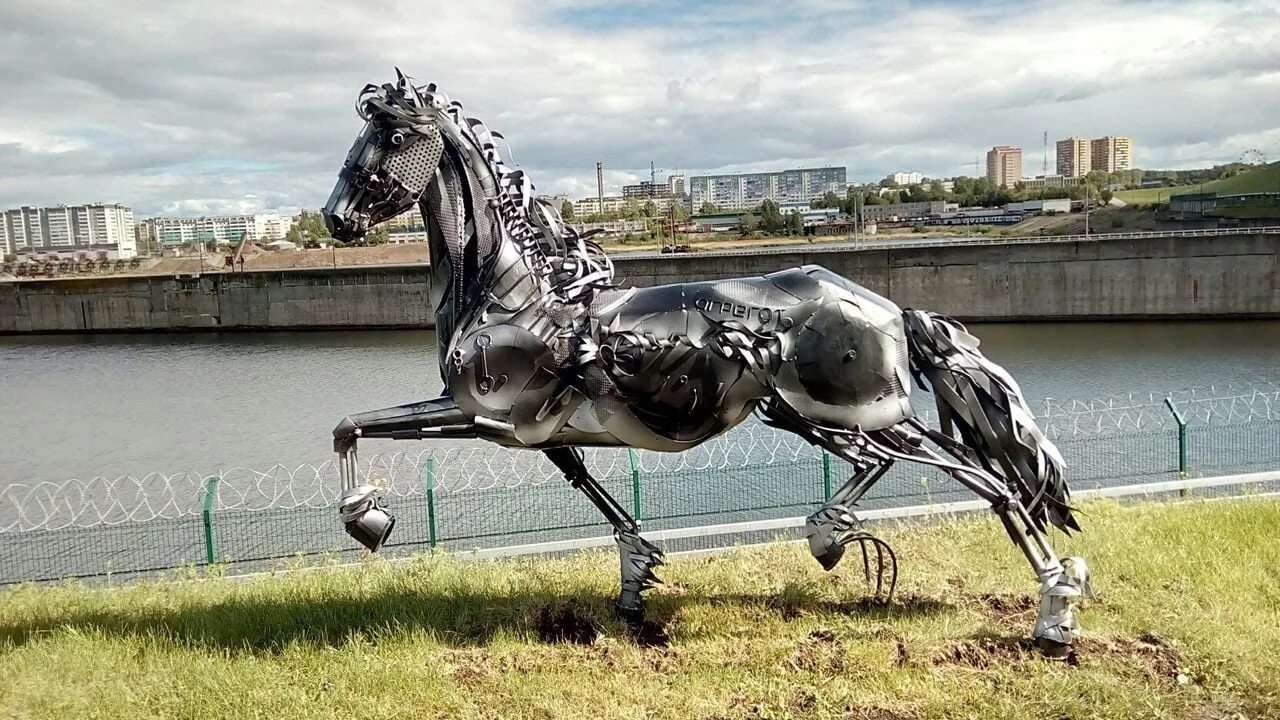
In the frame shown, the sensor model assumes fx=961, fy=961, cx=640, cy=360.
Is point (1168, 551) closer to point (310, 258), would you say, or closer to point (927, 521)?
point (927, 521)

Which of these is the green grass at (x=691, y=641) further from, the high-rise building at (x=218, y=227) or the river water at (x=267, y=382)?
the high-rise building at (x=218, y=227)

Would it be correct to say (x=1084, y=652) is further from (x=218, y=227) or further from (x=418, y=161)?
(x=218, y=227)

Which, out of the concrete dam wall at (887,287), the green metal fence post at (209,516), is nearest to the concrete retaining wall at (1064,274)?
the concrete dam wall at (887,287)

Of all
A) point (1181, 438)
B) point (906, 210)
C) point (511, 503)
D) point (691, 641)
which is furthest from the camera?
point (906, 210)

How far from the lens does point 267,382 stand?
2652 centimetres

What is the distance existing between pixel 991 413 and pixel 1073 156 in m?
174

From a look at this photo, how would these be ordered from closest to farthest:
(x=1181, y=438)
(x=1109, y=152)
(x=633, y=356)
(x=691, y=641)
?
1. (x=633, y=356)
2. (x=691, y=641)
3. (x=1181, y=438)
4. (x=1109, y=152)

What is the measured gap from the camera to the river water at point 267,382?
57.1 feet

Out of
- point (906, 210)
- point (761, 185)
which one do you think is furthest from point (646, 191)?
point (761, 185)

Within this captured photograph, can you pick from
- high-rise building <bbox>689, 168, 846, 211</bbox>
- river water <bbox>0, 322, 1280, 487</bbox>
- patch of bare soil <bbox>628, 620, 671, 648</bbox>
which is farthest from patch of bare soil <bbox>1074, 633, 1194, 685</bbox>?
high-rise building <bbox>689, 168, 846, 211</bbox>

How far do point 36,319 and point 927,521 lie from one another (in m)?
50.5

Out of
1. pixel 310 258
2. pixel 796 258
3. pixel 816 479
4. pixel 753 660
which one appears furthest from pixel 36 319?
pixel 753 660

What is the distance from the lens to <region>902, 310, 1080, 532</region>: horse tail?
5.27m

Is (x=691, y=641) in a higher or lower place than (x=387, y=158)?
lower
